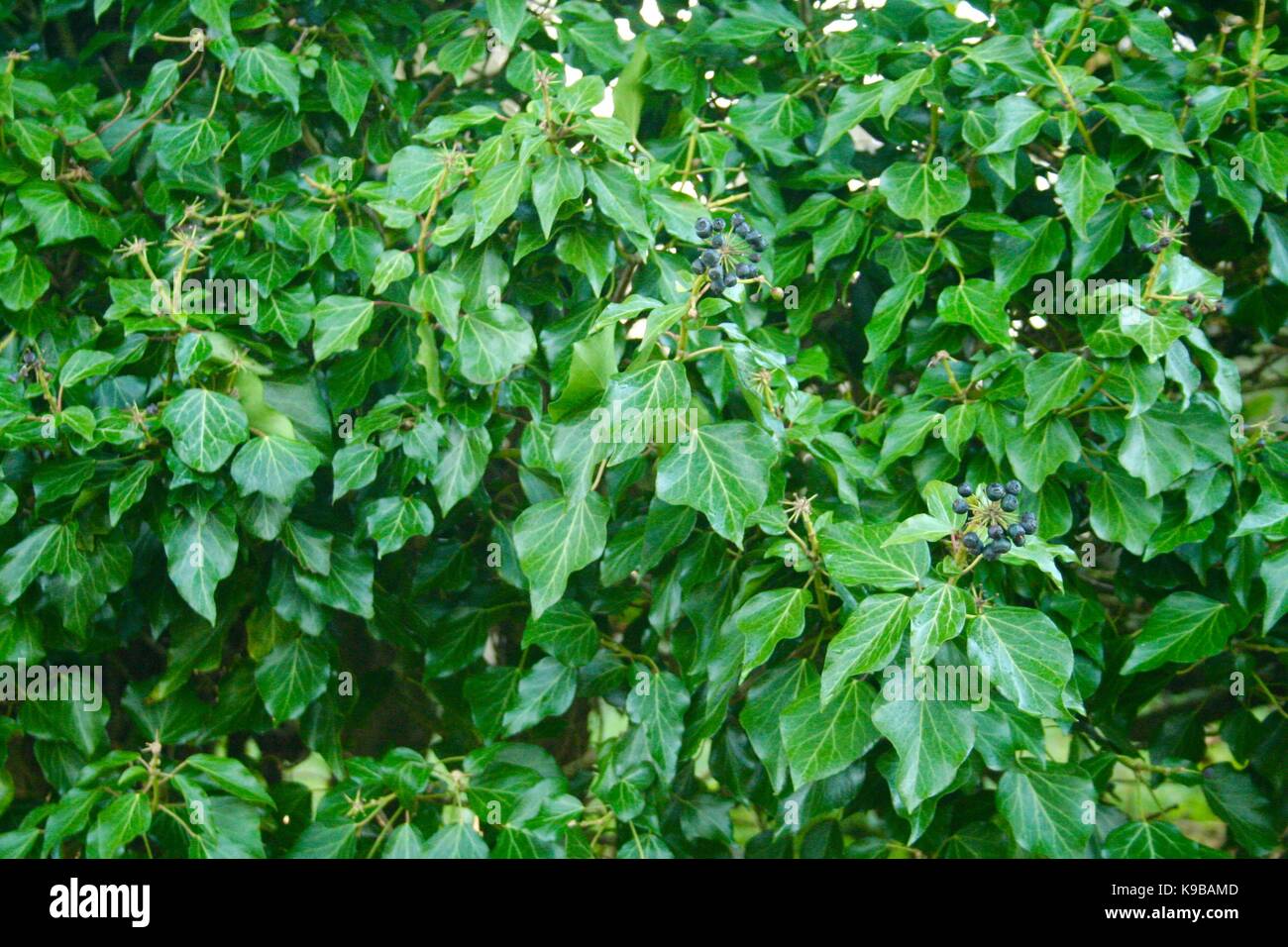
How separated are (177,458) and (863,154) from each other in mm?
1563

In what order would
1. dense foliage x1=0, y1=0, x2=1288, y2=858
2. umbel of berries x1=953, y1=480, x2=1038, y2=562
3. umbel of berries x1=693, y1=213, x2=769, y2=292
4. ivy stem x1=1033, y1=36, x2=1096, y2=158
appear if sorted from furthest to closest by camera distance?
ivy stem x1=1033, y1=36, x2=1096, y2=158
dense foliage x1=0, y1=0, x2=1288, y2=858
umbel of berries x1=693, y1=213, x2=769, y2=292
umbel of berries x1=953, y1=480, x2=1038, y2=562

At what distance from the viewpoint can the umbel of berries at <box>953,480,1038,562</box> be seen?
1.76 metres

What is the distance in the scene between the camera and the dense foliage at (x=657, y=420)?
6.59ft

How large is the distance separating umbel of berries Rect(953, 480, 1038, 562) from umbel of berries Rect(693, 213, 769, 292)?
1.61ft

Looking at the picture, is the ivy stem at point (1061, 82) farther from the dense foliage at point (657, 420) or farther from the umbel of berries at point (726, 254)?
the umbel of berries at point (726, 254)

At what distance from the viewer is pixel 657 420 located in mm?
1887

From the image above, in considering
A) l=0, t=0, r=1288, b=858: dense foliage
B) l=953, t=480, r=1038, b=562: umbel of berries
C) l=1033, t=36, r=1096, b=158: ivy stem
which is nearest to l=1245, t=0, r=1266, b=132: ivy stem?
l=0, t=0, r=1288, b=858: dense foliage

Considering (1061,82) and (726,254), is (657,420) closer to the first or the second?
(726,254)

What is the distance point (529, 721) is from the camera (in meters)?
2.29

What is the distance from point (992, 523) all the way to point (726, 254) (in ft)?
1.93

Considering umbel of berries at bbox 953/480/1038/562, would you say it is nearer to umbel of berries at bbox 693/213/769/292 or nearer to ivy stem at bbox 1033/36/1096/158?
umbel of berries at bbox 693/213/769/292

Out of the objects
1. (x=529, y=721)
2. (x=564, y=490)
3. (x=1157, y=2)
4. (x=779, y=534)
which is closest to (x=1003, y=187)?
(x=1157, y=2)

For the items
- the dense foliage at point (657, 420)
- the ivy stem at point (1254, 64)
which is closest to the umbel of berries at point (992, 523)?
the dense foliage at point (657, 420)
